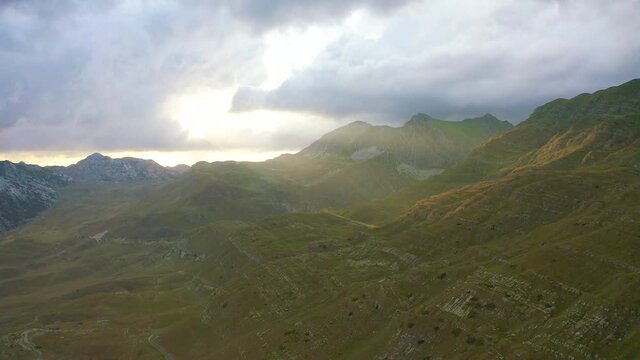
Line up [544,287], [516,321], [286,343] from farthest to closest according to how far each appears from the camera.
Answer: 1. [286,343]
2. [544,287]
3. [516,321]

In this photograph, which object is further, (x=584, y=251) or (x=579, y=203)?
(x=579, y=203)

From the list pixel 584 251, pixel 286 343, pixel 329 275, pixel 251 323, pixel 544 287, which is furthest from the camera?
pixel 329 275

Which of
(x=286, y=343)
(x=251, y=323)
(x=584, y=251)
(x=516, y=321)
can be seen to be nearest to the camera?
(x=516, y=321)

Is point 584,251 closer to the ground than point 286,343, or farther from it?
farther from it

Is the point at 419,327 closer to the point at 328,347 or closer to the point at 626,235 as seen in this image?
the point at 328,347

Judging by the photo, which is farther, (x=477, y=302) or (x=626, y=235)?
(x=626, y=235)

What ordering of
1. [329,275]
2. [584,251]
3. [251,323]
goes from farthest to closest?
[329,275]
[251,323]
[584,251]

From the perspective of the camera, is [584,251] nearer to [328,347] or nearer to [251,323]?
[328,347]

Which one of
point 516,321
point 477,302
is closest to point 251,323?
point 477,302

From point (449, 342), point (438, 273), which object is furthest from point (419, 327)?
point (438, 273)
